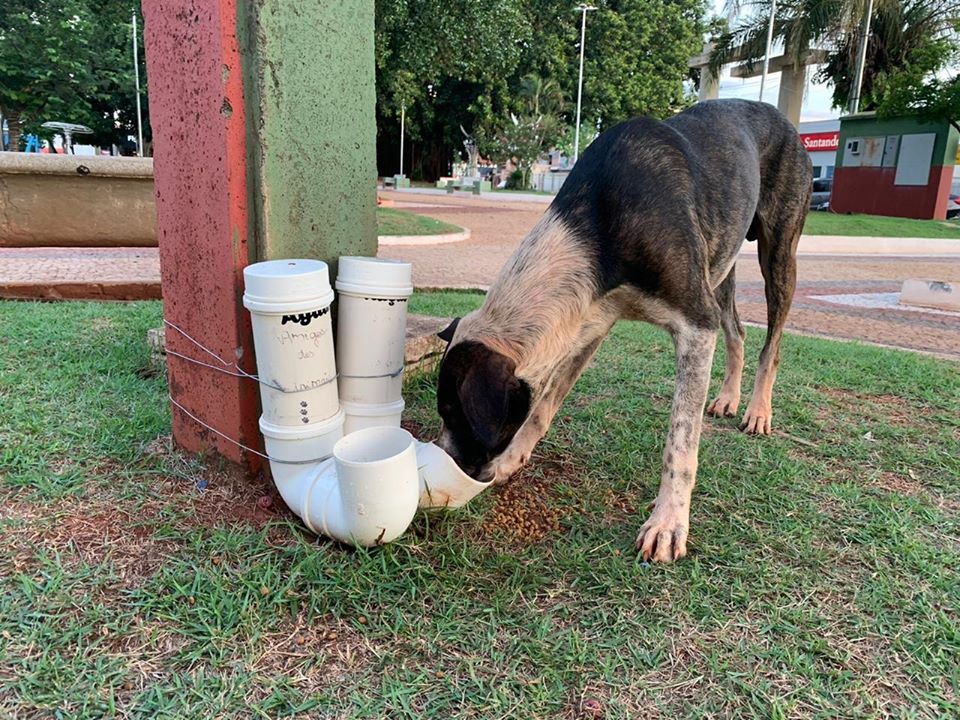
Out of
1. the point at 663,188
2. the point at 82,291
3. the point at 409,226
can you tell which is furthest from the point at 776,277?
the point at 409,226

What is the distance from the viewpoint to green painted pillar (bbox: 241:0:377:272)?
94.8 inches

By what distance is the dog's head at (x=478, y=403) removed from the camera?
225cm

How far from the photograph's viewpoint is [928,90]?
2520 centimetres

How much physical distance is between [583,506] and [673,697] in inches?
40.0

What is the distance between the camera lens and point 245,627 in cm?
193

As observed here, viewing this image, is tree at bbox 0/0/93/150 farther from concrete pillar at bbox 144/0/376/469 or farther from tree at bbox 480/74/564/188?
concrete pillar at bbox 144/0/376/469

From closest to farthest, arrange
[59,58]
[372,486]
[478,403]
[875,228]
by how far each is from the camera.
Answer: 1. [372,486]
2. [478,403]
3. [875,228]
4. [59,58]

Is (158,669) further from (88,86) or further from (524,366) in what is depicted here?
(88,86)

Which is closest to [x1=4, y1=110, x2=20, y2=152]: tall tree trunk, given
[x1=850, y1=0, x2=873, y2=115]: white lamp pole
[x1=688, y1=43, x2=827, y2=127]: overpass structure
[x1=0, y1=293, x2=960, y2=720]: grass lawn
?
[x1=688, y1=43, x2=827, y2=127]: overpass structure

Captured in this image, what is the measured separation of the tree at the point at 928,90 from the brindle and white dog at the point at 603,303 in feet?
90.8

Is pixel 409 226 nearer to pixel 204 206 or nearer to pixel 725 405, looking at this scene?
pixel 725 405

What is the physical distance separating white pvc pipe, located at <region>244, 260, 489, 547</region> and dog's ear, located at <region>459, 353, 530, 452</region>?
218 mm

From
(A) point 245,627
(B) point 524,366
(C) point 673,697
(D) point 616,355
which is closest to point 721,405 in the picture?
(D) point 616,355

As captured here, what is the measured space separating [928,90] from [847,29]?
5391 millimetres
